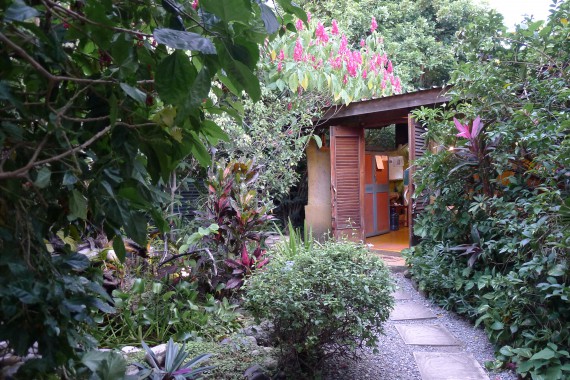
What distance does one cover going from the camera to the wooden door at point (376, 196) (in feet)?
30.2

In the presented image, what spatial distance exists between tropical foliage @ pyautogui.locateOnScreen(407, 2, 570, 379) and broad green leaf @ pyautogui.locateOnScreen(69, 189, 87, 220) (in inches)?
120

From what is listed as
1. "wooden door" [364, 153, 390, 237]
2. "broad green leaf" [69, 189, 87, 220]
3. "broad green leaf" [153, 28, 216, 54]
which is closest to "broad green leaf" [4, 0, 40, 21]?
"broad green leaf" [153, 28, 216, 54]

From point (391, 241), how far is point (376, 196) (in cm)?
112

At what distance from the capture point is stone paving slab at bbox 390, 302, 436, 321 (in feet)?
14.8

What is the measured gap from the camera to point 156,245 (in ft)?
16.2

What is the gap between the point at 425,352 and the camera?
3.71m

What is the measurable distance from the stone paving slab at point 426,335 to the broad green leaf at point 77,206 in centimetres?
331

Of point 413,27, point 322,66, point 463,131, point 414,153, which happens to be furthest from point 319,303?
point 413,27

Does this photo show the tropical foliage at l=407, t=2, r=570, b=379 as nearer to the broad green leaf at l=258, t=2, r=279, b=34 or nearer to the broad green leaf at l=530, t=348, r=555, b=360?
the broad green leaf at l=530, t=348, r=555, b=360

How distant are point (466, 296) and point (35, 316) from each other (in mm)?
4155

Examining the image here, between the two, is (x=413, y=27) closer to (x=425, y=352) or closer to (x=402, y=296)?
(x=402, y=296)

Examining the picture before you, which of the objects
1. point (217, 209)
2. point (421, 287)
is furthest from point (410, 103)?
point (217, 209)

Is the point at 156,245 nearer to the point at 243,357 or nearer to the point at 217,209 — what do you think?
the point at 217,209

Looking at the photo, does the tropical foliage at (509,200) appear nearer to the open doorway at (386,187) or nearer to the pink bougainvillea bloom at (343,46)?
the pink bougainvillea bloom at (343,46)
